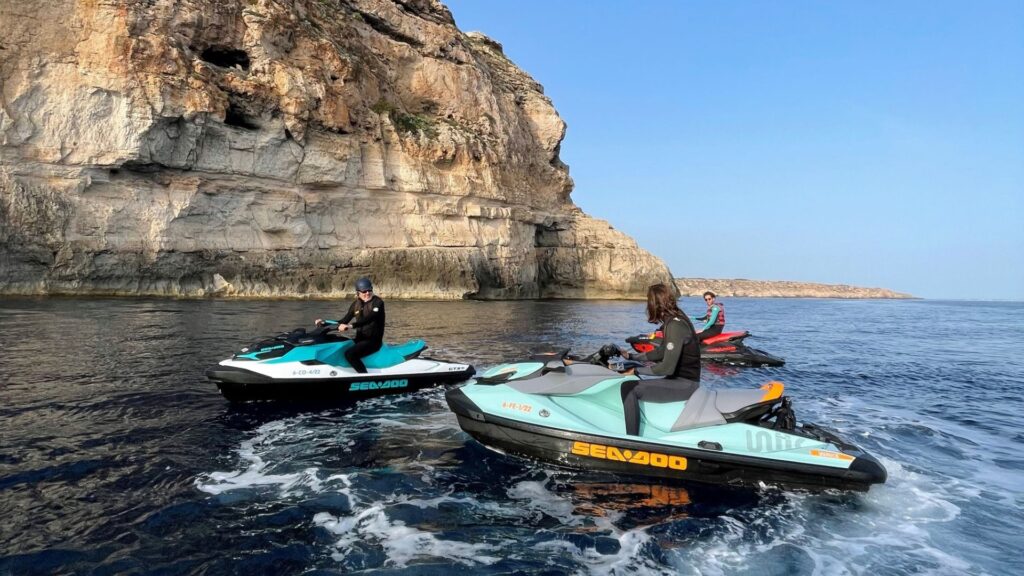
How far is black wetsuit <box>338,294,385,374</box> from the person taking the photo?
28.3ft

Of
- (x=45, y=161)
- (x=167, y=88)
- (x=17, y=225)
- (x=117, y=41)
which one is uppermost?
(x=117, y=41)

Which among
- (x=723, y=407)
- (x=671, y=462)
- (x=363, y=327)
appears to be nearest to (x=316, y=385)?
(x=363, y=327)

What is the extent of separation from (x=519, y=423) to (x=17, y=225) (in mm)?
27935

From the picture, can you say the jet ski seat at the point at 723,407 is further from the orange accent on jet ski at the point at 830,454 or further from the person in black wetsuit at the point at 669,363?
the orange accent on jet ski at the point at 830,454

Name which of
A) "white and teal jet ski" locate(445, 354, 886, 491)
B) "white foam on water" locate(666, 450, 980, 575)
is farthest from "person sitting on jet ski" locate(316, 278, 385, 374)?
"white foam on water" locate(666, 450, 980, 575)

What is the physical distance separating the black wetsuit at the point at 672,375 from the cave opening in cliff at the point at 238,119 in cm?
3060

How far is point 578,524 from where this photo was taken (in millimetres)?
4746

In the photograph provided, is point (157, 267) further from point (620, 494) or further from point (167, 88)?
point (620, 494)

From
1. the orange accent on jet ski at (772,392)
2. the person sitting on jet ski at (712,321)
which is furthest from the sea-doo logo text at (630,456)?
the person sitting on jet ski at (712,321)

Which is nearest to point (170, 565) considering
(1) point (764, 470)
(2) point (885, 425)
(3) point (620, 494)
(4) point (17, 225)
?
(3) point (620, 494)

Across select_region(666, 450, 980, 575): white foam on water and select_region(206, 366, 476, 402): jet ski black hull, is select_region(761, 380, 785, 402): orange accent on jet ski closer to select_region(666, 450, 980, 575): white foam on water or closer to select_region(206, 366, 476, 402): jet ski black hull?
select_region(666, 450, 980, 575): white foam on water

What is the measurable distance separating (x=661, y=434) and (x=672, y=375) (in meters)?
0.65

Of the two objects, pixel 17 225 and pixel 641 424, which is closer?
pixel 641 424

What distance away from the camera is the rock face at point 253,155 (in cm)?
2536
